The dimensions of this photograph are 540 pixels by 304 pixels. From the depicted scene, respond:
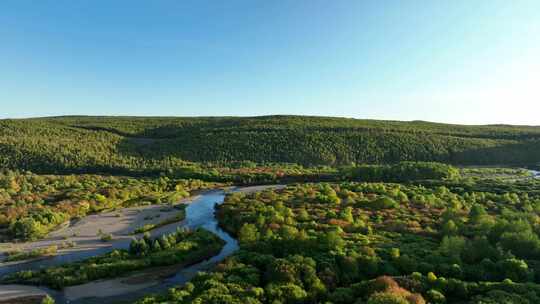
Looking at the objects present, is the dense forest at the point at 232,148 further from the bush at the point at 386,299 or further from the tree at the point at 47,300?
the bush at the point at 386,299

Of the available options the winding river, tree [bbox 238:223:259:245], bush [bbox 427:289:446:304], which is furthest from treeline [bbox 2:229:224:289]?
bush [bbox 427:289:446:304]

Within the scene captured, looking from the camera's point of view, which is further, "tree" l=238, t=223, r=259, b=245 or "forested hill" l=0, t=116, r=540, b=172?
"forested hill" l=0, t=116, r=540, b=172

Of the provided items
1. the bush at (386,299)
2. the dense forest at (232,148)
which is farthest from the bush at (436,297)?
the dense forest at (232,148)

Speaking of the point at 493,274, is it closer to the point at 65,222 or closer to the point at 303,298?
the point at 303,298

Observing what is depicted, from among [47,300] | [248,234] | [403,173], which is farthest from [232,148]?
[47,300]

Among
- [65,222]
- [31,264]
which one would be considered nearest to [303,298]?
[31,264]

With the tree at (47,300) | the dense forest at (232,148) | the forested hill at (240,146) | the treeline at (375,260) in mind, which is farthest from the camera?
the forested hill at (240,146)

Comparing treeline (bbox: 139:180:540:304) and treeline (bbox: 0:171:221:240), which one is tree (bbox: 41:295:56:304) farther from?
treeline (bbox: 0:171:221:240)
